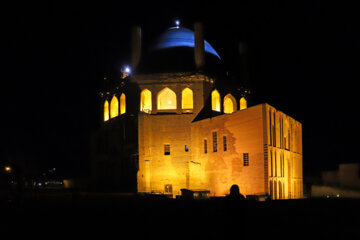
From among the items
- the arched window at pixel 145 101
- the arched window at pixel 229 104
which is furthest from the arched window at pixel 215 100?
the arched window at pixel 145 101

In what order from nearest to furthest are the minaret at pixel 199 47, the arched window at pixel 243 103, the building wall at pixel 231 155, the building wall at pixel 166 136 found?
the building wall at pixel 231 155 < the building wall at pixel 166 136 < the minaret at pixel 199 47 < the arched window at pixel 243 103

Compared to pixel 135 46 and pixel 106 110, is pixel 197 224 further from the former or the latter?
pixel 106 110

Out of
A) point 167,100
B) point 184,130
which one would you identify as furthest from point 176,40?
point 184,130

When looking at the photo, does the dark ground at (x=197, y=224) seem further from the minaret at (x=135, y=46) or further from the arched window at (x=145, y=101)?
the minaret at (x=135, y=46)

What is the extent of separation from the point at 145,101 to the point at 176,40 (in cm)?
618

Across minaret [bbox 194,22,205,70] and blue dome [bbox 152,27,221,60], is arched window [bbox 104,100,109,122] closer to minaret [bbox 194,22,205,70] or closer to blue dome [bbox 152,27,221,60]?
blue dome [bbox 152,27,221,60]

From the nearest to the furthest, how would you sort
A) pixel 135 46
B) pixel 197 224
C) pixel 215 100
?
1. pixel 197 224
2. pixel 215 100
3. pixel 135 46

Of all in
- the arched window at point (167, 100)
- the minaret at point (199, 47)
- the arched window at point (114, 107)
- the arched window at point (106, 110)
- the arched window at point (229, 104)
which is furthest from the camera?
the arched window at point (106, 110)

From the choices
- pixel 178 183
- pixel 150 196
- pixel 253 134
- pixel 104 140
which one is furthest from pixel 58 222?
pixel 104 140

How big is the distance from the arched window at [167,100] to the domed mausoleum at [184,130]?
0.32ft

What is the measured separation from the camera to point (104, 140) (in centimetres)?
4059

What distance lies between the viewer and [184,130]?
3538 centimetres

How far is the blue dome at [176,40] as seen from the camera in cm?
3869

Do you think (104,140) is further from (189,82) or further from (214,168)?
(214,168)
